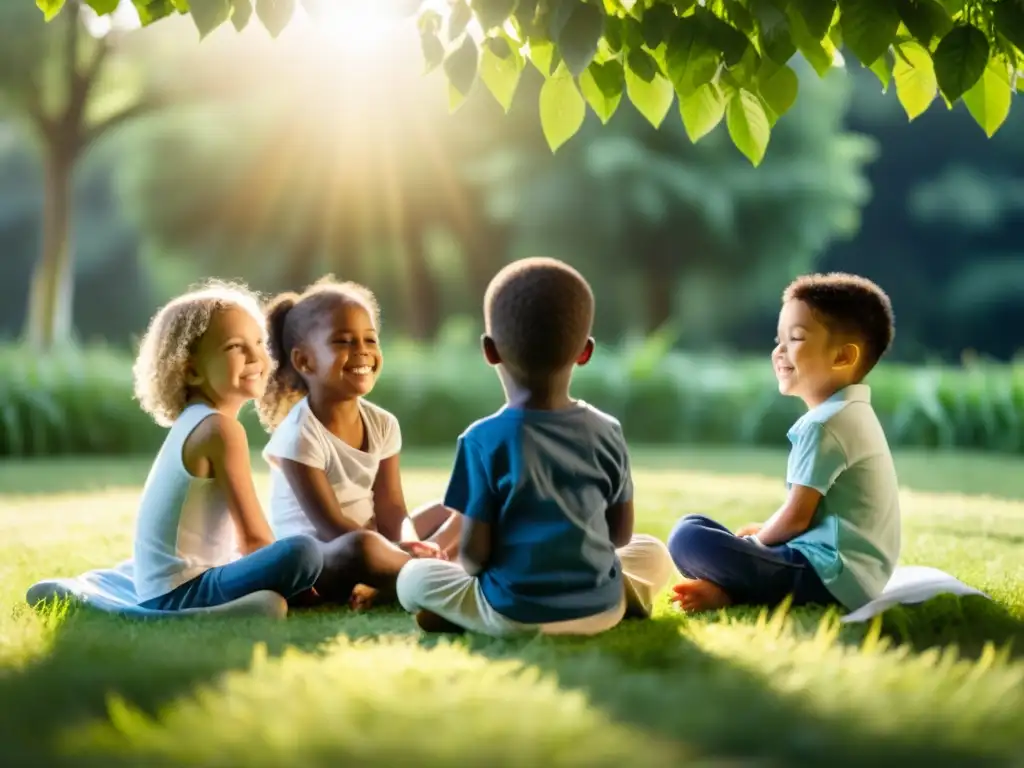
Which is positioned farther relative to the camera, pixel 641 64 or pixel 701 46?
pixel 641 64

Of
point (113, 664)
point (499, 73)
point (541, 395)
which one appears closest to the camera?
point (113, 664)

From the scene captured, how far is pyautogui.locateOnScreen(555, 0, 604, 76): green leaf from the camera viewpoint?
114 inches

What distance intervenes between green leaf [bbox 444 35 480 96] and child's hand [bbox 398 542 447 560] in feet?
4.72

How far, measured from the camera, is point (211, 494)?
11.5 feet

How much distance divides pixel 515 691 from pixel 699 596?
1394mm

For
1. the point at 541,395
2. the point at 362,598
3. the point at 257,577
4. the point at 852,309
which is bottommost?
the point at 362,598

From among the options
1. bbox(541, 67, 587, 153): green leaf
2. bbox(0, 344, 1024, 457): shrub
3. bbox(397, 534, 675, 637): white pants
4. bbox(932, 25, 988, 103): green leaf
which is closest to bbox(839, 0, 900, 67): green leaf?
bbox(932, 25, 988, 103): green leaf

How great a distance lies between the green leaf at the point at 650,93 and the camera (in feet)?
11.6

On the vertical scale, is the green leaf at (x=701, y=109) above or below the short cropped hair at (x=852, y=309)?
above

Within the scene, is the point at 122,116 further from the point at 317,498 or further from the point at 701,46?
the point at 701,46

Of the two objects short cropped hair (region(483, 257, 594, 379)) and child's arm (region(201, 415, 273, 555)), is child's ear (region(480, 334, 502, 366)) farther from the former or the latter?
child's arm (region(201, 415, 273, 555))

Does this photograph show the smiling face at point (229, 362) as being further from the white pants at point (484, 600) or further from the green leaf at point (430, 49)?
the green leaf at point (430, 49)

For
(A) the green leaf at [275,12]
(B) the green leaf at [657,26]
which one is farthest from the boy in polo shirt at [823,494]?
(A) the green leaf at [275,12]

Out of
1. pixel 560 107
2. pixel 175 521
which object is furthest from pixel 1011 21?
pixel 175 521
